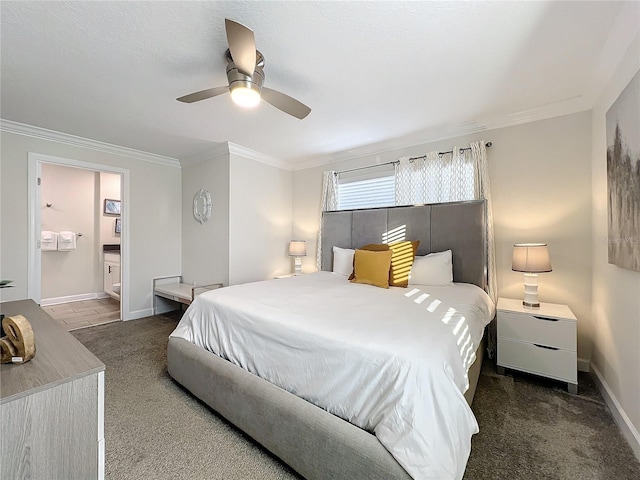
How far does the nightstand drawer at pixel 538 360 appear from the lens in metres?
2.04

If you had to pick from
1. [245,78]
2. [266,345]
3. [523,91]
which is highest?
[523,91]

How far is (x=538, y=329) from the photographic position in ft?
7.08

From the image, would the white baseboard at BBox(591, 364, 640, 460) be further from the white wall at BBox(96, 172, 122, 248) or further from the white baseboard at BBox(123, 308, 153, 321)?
the white wall at BBox(96, 172, 122, 248)

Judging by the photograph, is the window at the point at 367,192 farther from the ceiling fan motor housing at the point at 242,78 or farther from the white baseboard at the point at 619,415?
the white baseboard at the point at 619,415

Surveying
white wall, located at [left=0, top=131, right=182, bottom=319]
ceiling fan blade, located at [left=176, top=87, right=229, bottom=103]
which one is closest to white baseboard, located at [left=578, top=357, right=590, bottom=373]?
ceiling fan blade, located at [left=176, top=87, right=229, bottom=103]

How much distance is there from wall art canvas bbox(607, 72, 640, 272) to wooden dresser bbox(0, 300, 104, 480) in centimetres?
266

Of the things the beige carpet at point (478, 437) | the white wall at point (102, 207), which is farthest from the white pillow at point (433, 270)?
the white wall at point (102, 207)

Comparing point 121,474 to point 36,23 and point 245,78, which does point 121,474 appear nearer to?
point 245,78

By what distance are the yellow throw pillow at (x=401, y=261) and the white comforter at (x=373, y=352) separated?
41 cm

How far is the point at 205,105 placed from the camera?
2.55 meters

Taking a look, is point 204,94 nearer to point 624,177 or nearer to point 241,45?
point 241,45

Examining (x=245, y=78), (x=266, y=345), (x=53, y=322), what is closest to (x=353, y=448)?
(x=266, y=345)

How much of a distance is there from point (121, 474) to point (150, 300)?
3.15 meters

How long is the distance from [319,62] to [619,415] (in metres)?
3.05
